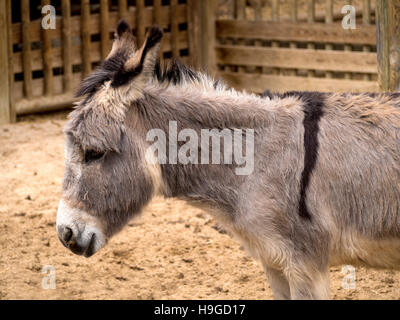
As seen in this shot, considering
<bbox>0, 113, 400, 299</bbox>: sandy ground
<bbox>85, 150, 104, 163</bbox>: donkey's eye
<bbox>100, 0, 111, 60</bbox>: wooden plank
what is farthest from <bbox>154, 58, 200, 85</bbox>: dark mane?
<bbox>100, 0, 111, 60</bbox>: wooden plank

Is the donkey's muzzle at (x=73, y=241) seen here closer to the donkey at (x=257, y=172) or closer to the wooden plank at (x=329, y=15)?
the donkey at (x=257, y=172)

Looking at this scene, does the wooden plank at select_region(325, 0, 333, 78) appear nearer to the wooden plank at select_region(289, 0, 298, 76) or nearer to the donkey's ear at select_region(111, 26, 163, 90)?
the wooden plank at select_region(289, 0, 298, 76)

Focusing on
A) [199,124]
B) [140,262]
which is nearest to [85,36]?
[140,262]

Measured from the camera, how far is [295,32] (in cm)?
916

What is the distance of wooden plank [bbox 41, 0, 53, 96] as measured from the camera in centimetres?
878

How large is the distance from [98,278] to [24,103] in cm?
421

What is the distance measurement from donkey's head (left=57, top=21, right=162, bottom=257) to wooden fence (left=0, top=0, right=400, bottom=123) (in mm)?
4948

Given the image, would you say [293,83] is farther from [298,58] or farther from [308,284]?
[308,284]

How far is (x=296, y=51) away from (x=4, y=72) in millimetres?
3593

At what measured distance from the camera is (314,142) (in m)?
3.54

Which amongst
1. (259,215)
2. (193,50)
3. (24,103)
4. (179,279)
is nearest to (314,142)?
(259,215)

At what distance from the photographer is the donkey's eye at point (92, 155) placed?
3447 millimetres

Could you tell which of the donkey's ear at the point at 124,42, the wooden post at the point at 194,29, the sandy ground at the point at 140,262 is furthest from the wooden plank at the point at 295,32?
the donkey's ear at the point at 124,42

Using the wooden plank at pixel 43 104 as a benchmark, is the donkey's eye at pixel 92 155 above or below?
below
